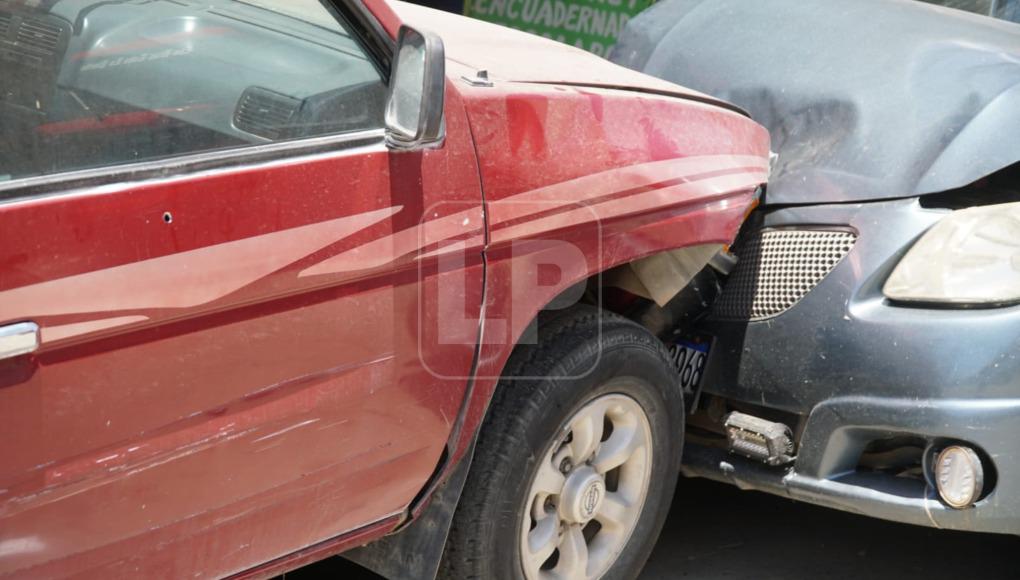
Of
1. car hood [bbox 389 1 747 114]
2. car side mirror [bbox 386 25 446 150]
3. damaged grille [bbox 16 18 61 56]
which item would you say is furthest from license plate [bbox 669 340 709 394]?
damaged grille [bbox 16 18 61 56]

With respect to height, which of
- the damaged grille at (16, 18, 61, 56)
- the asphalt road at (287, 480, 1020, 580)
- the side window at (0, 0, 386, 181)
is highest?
the damaged grille at (16, 18, 61, 56)

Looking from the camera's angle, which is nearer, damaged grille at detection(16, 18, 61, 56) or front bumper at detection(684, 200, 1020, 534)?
damaged grille at detection(16, 18, 61, 56)

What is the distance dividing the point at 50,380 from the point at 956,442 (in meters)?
2.24

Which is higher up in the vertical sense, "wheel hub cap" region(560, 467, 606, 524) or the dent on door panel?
the dent on door panel

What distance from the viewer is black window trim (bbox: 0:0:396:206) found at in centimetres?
201

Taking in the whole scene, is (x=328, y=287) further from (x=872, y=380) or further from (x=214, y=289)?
(x=872, y=380)

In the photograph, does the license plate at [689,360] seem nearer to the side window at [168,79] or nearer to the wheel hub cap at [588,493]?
the wheel hub cap at [588,493]

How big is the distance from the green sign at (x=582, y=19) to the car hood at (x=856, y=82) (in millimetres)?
3580

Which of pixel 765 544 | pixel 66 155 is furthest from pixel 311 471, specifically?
pixel 765 544

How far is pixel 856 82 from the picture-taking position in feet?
13.2

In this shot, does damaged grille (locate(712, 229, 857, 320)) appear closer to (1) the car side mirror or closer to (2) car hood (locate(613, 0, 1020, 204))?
(2) car hood (locate(613, 0, 1020, 204))

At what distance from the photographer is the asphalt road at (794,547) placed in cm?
385

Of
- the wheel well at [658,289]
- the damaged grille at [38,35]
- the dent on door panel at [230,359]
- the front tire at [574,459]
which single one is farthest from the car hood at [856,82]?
the damaged grille at [38,35]

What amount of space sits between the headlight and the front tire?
71 centimetres
